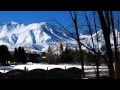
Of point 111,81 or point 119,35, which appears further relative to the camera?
point 119,35

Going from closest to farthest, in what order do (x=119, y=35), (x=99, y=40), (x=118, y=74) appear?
(x=118, y=74) → (x=119, y=35) → (x=99, y=40)

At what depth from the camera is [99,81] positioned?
2.99m

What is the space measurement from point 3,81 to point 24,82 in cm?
20

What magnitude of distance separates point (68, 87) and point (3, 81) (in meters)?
0.63

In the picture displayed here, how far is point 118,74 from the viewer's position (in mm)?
5438

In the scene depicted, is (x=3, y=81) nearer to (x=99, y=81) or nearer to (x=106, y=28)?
(x=99, y=81)

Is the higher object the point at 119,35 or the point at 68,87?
the point at 119,35

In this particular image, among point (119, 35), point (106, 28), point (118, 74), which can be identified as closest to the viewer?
point (118, 74)

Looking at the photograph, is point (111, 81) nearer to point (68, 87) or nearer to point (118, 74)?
point (68, 87)
